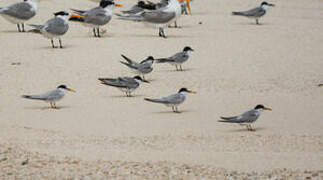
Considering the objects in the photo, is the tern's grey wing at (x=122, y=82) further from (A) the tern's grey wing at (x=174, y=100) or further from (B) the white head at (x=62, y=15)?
(B) the white head at (x=62, y=15)

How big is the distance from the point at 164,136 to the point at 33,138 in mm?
1585

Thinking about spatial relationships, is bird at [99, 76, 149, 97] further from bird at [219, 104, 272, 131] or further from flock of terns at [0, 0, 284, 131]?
bird at [219, 104, 272, 131]

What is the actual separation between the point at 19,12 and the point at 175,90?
19.2ft

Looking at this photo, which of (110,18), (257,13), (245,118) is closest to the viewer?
(245,118)

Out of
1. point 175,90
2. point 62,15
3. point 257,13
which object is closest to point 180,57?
point 175,90

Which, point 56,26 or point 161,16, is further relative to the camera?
point 161,16

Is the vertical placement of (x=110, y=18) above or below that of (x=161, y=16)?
below

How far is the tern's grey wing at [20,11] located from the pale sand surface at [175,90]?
18.1 inches

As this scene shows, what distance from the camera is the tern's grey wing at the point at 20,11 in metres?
14.5

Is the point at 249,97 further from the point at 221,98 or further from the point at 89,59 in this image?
the point at 89,59

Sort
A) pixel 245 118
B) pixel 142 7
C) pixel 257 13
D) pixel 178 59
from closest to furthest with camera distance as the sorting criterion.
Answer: pixel 245 118 → pixel 178 59 → pixel 142 7 → pixel 257 13

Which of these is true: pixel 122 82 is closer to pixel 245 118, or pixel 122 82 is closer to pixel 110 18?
pixel 245 118

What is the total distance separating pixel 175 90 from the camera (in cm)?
1028

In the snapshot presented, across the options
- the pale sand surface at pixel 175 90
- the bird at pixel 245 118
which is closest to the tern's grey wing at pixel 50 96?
the pale sand surface at pixel 175 90
